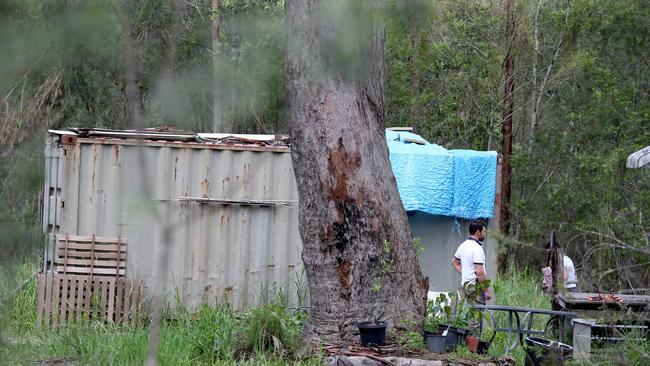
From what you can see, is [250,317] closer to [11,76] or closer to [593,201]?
[11,76]

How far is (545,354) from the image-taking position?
25.4ft

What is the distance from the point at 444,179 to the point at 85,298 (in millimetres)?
5543

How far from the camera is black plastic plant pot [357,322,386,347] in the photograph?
854cm

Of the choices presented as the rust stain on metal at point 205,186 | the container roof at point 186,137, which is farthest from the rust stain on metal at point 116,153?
the rust stain on metal at point 205,186

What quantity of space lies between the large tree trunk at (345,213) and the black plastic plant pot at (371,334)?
1.18 feet

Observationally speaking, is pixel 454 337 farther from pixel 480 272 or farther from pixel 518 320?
pixel 480 272

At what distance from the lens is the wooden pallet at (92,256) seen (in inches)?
458

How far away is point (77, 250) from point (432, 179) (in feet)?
17.5

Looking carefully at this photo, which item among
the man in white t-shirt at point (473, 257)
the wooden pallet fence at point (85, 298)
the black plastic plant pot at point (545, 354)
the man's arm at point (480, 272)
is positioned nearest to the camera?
the black plastic plant pot at point (545, 354)

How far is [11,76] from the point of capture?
3.37m

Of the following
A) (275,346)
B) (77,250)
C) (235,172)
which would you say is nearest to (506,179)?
(235,172)

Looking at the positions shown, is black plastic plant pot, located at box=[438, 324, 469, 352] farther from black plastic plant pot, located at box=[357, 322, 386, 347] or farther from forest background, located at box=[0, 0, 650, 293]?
forest background, located at box=[0, 0, 650, 293]

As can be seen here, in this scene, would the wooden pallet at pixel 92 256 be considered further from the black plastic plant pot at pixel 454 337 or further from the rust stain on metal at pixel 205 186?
the black plastic plant pot at pixel 454 337

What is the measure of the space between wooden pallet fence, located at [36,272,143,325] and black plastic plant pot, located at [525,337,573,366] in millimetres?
5275
